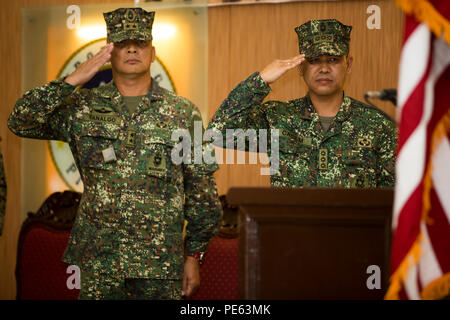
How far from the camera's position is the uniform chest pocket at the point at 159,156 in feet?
8.14

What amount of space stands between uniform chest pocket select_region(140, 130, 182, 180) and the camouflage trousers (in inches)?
18.0

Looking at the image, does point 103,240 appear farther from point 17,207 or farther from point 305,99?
point 17,207

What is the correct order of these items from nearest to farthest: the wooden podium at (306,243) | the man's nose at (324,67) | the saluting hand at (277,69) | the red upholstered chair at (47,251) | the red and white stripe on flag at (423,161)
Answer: the red and white stripe on flag at (423,161)
the wooden podium at (306,243)
the saluting hand at (277,69)
the man's nose at (324,67)
the red upholstered chair at (47,251)

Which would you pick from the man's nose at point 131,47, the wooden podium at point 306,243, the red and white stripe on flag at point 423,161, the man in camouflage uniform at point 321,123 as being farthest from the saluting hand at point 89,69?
the red and white stripe on flag at point 423,161

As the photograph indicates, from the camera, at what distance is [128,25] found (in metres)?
2.58

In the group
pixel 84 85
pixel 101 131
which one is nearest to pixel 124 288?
pixel 101 131

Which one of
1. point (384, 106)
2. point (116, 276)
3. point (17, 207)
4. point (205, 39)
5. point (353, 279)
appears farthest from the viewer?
point (17, 207)

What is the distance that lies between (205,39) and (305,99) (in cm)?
93

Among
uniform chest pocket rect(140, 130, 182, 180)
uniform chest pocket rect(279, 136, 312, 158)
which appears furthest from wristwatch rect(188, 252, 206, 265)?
uniform chest pocket rect(279, 136, 312, 158)

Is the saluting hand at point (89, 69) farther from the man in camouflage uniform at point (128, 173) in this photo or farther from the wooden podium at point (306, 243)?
the wooden podium at point (306, 243)

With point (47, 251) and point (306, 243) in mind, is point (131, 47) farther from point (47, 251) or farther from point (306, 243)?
point (306, 243)

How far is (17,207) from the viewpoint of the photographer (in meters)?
3.53

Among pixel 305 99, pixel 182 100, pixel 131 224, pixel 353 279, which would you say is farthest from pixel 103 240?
pixel 353 279

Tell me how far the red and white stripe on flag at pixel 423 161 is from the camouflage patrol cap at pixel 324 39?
1084 millimetres
